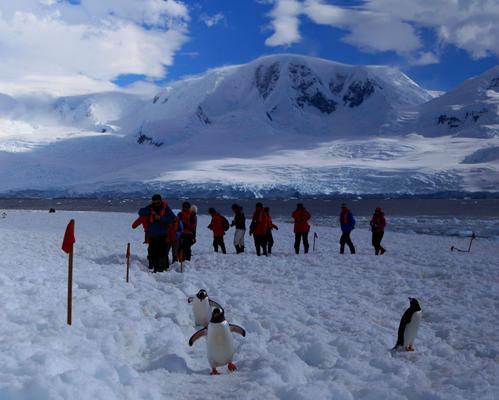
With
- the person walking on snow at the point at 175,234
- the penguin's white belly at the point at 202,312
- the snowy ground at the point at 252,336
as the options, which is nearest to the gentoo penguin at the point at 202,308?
the penguin's white belly at the point at 202,312

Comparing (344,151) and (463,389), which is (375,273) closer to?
(463,389)

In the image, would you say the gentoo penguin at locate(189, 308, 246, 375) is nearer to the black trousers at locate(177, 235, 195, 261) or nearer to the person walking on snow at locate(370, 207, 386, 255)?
the black trousers at locate(177, 235, 195, 261)

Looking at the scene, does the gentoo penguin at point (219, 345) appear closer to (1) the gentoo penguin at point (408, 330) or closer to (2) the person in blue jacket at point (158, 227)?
(1) the gentoo penguin at point (408, 330)

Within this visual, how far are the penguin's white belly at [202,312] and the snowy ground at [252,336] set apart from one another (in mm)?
146

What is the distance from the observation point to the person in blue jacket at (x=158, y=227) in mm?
Answer: 10969

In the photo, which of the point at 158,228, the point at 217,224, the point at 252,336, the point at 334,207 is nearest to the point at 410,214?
the point at 334,207

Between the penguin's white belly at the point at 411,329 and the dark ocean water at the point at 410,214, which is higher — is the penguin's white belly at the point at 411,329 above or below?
above

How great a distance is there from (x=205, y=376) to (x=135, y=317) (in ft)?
5.69

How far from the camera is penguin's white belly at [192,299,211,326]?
7.44 m

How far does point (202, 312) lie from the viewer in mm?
7469

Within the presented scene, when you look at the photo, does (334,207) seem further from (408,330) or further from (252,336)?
(408,330)

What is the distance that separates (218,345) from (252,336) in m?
1.22

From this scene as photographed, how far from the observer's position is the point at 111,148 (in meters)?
196

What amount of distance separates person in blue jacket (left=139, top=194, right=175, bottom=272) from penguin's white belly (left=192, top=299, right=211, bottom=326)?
3.64m
